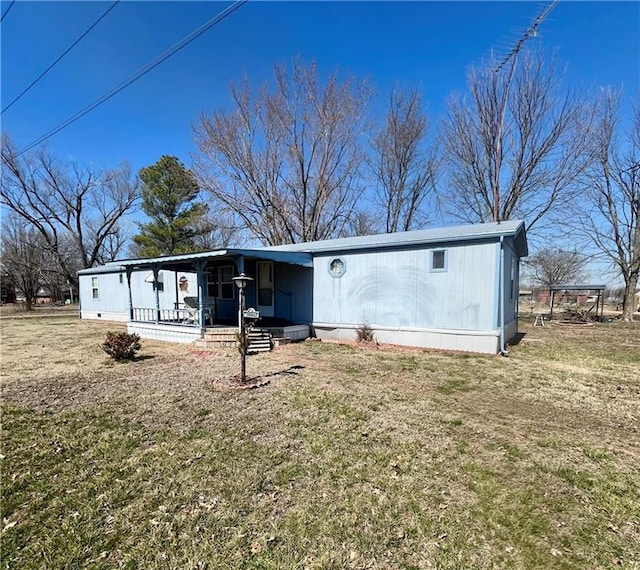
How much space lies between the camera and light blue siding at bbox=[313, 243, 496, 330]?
8.30 meters

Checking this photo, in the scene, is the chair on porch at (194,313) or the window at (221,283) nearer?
the chair on porch at (194,313)

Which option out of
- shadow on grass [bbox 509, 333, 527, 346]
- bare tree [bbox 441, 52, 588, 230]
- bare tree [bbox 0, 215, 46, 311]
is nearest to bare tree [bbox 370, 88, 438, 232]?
bare tree [bbox 441, 52, 588, 230]

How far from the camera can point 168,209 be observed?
82.8 feet

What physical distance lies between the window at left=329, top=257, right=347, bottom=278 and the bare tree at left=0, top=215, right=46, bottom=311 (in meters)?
30.5

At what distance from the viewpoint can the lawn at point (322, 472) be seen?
7.07 ft

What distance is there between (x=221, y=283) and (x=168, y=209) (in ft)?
51.6

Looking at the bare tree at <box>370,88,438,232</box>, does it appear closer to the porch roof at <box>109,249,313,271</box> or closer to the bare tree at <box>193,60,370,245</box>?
the bare tree at <box>193,60,370,245</box>

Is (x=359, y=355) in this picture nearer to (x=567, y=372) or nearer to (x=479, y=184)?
(x=567, y=372)

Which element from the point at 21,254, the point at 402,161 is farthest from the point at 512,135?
the point at 21,254

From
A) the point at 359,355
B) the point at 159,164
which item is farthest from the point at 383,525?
the point at 159,164

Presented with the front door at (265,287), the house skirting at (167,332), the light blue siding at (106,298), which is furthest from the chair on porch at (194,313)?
the light blue siding at (106,298)

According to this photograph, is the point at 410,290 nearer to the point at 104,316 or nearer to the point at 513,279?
the point at 513,279

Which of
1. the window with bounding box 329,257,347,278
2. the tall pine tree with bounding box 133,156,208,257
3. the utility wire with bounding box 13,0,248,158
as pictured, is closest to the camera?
the utility wire with bounding box 13,0,248,158

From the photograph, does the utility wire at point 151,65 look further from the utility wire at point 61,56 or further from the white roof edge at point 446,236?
the white roof edge at point 446,236
